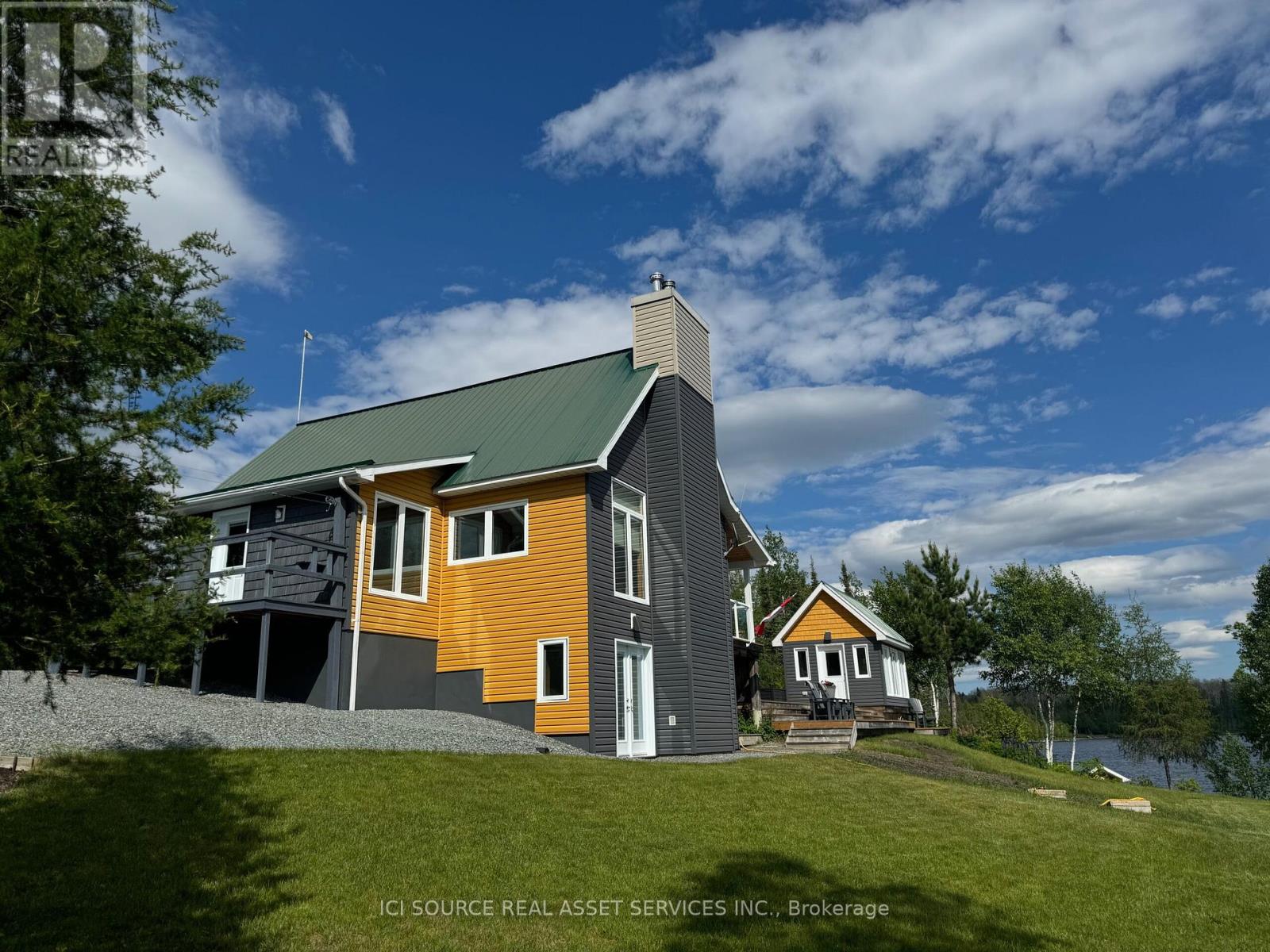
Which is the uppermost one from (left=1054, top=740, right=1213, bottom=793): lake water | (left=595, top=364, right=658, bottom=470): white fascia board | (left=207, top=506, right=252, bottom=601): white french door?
(left=595, top=364, right=658, bottom=470): white fascia board

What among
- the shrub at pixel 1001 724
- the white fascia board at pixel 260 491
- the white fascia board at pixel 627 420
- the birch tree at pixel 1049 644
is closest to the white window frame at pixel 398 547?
the white fascia board at pixel 260 491

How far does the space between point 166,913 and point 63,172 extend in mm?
5669

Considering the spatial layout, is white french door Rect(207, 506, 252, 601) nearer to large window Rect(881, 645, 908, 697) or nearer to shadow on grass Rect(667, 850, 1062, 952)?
shadow on grass Rect(667, 850, 1062, 952)

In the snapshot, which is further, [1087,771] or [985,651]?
[985,651]

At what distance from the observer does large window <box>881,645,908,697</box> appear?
3562 cm

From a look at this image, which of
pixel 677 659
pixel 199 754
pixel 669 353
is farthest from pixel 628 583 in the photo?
pixel 199 754

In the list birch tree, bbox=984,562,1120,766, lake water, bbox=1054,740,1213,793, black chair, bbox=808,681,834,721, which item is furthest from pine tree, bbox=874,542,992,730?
black chair, bbox=808,681,834,721

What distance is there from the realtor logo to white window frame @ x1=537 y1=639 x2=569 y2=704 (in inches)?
469

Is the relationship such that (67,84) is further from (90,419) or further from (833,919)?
(833,919)

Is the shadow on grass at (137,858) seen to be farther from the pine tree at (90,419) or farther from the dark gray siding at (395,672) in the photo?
the dark gray siding at (395,672)

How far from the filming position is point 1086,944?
6.64m

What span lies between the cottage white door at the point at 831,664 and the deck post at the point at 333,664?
24399 millimetres

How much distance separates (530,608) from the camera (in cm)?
1770

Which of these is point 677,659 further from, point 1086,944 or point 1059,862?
point 1086,944
